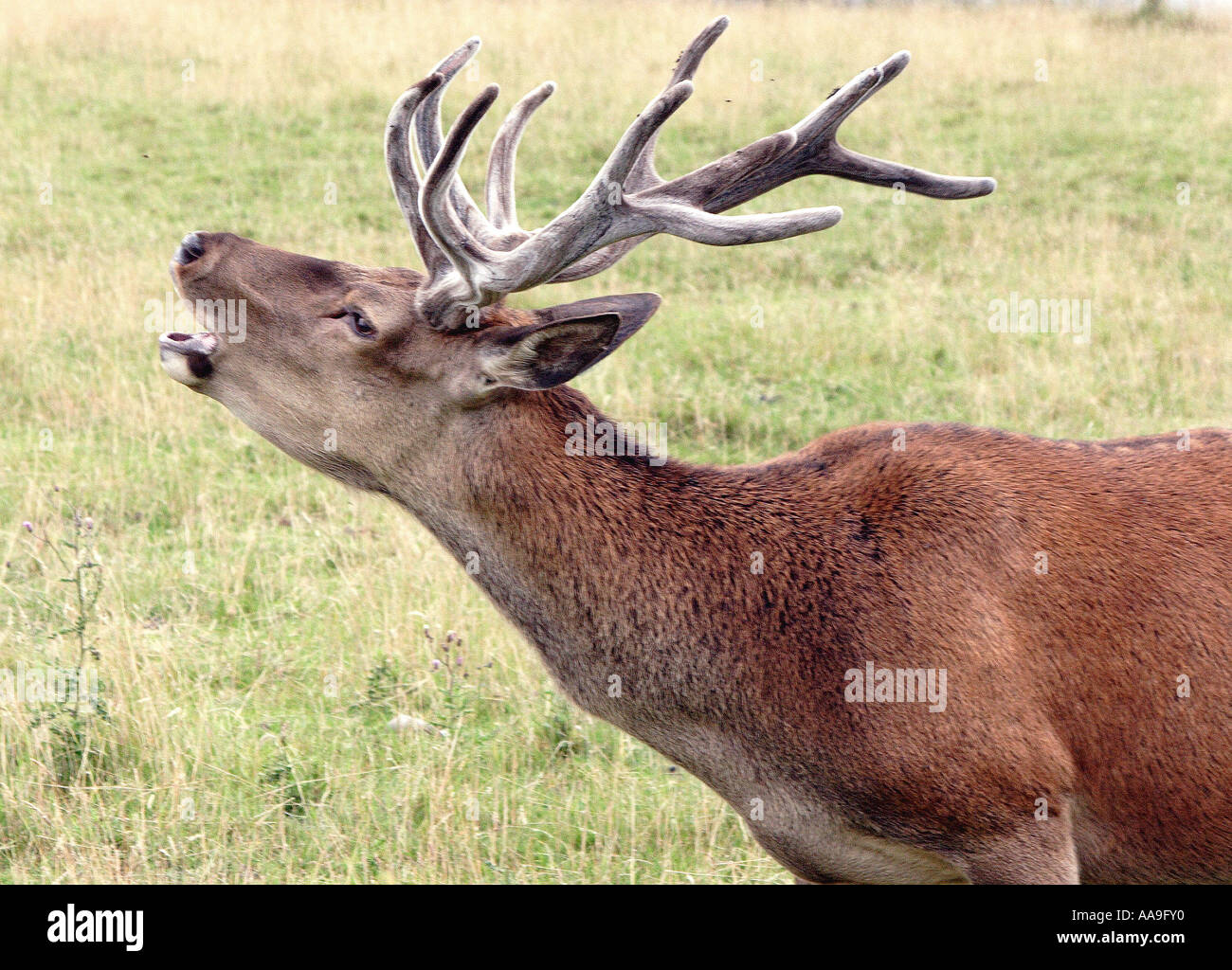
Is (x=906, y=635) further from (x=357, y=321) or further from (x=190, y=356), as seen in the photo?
(x=190, y=356)

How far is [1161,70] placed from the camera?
1928 centimetres

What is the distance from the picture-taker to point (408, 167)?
410cm

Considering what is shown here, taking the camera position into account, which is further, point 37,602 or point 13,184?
point 13,184

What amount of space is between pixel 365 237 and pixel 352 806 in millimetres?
8844

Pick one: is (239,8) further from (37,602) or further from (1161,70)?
(37,602)

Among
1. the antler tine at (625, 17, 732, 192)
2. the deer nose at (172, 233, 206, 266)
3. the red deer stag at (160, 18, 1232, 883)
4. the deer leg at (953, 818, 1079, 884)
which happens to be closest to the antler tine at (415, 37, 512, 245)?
the red deer stag at (160, 18, 1232, 883)

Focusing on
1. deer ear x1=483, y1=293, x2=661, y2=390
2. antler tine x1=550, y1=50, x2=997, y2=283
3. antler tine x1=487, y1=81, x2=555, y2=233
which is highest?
antler tine x1=487, y1=81, x2=555, y2=233

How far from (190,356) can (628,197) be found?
1.31 m

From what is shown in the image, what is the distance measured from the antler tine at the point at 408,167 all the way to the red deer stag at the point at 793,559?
13mm

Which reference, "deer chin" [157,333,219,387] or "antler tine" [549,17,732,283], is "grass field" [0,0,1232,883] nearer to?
"deer chin" [157,333,219,387]

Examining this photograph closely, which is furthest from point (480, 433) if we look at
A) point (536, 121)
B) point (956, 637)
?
point (536, 121)

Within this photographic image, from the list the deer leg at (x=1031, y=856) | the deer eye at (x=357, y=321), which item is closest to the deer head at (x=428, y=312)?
the deer eye at (x=357, y=321)

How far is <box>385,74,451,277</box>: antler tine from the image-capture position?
4016 mm

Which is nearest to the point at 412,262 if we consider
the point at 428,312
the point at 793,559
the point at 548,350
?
the point at 428,312
